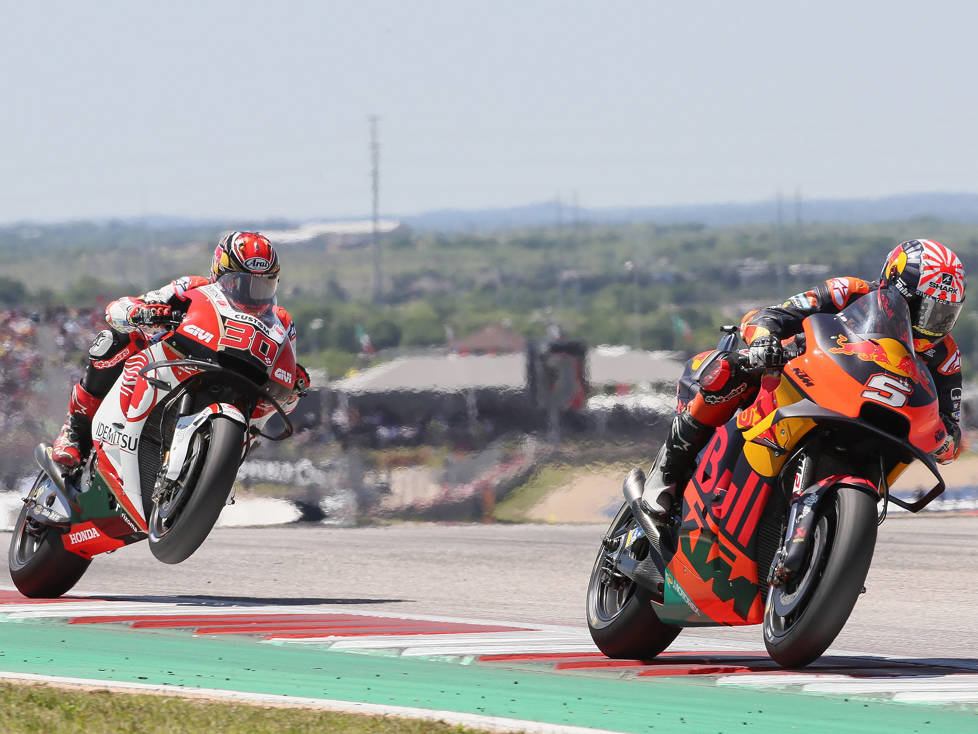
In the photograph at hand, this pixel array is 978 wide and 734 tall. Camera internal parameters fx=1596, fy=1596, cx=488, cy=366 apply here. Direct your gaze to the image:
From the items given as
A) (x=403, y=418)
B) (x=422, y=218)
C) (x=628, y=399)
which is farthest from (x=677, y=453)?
(x=422, y=218)

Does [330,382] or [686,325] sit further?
[686,325]

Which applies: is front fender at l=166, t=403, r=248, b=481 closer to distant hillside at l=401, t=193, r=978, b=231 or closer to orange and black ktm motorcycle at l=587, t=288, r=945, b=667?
orange and black ktm motorcycle at l=587, t=288, r=945, b=667

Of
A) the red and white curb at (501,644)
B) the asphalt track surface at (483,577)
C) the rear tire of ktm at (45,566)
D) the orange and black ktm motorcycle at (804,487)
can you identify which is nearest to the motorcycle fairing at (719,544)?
the orange and black ktm motorcycle at (804,487)

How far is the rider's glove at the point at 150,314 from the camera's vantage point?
32.3 feet

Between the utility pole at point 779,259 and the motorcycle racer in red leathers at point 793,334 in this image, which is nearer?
the motorcycle racer in red leathers at point 793,334

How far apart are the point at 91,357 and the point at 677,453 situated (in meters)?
4.69

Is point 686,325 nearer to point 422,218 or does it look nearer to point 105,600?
point 422,218

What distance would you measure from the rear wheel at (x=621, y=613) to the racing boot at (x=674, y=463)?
1.11 feet

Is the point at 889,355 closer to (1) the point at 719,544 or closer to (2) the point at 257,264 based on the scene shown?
(1) the point at 719,544

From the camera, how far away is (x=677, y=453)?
7312 mm

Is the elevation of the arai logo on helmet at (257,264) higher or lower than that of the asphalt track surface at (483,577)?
higher

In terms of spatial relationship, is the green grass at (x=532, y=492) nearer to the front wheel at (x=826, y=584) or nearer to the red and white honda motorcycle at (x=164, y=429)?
the red and white honda motorcycle at (x=164, y=429)

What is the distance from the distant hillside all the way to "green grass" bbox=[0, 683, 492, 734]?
106m

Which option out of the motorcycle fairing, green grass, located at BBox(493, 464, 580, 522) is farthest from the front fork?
green grass, located at BBox(493, 464, 580, 522)
